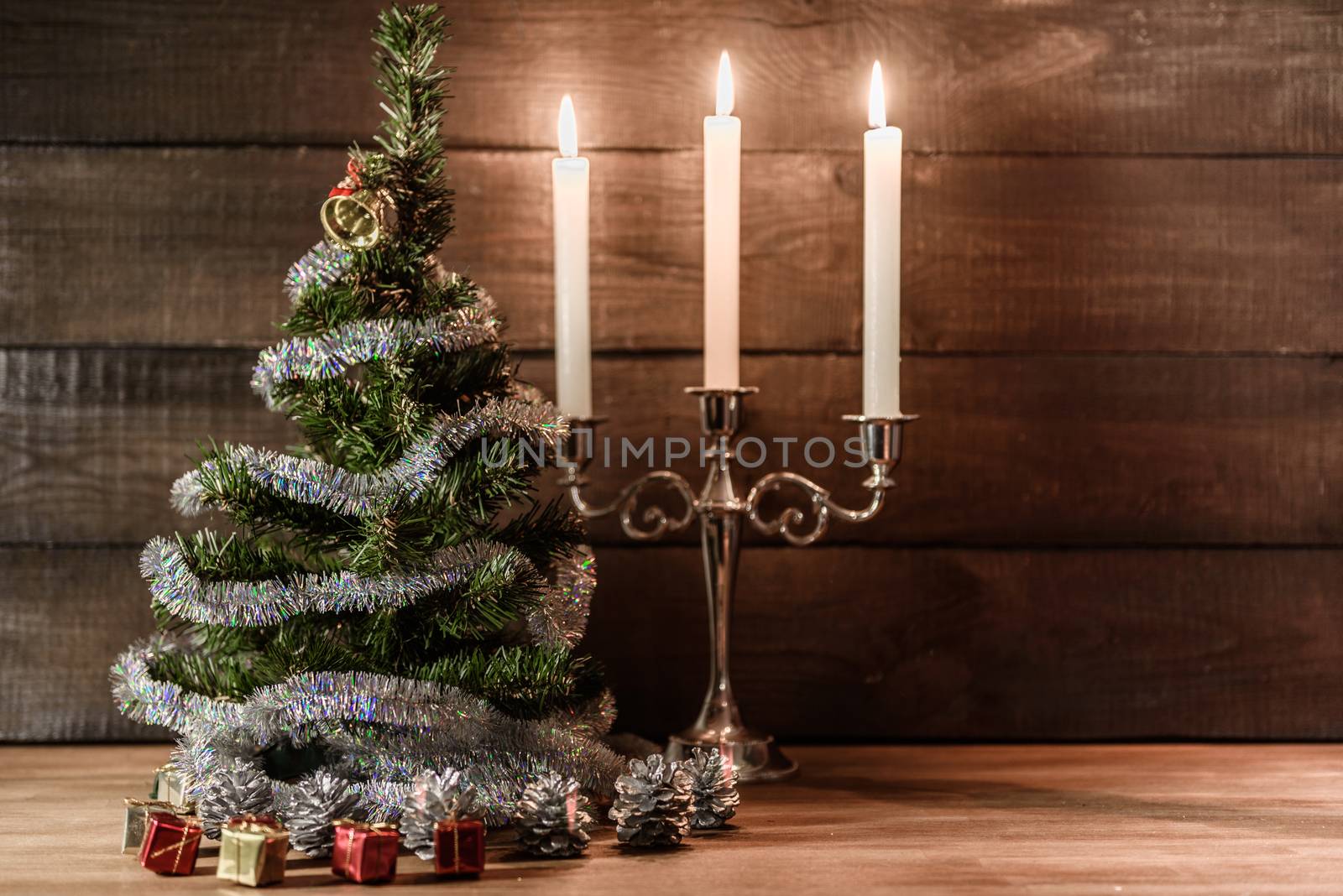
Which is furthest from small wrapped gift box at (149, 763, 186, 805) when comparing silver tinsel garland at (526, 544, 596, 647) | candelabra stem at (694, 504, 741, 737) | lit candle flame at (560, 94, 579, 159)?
lit candle flame at (560, 94, 579, 159)

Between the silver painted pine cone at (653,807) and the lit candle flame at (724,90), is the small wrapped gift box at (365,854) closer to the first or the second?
the silver painted pine cone at (653,807)

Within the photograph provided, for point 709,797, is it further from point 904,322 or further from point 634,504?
point 904,322

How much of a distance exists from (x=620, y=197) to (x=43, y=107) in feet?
1.55

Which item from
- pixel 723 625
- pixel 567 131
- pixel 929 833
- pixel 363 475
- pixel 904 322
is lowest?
pixel 929 833

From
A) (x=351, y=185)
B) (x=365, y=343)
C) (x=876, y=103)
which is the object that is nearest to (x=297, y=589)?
(x=365, y=343)

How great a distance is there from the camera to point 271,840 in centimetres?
58

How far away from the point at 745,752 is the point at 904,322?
0.37 metres

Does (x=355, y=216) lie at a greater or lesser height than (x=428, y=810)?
greater

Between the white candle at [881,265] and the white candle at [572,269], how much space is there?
207mm

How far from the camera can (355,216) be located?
72 cm

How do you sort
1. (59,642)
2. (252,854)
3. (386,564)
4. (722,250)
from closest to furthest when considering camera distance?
1. (252,854)
2. (386,564)
3. (722,250)
4. (59,642)

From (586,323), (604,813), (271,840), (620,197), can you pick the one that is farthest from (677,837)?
(620,197)

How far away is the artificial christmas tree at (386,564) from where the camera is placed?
68 centimetres

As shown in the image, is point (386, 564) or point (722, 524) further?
point (722, 524)
